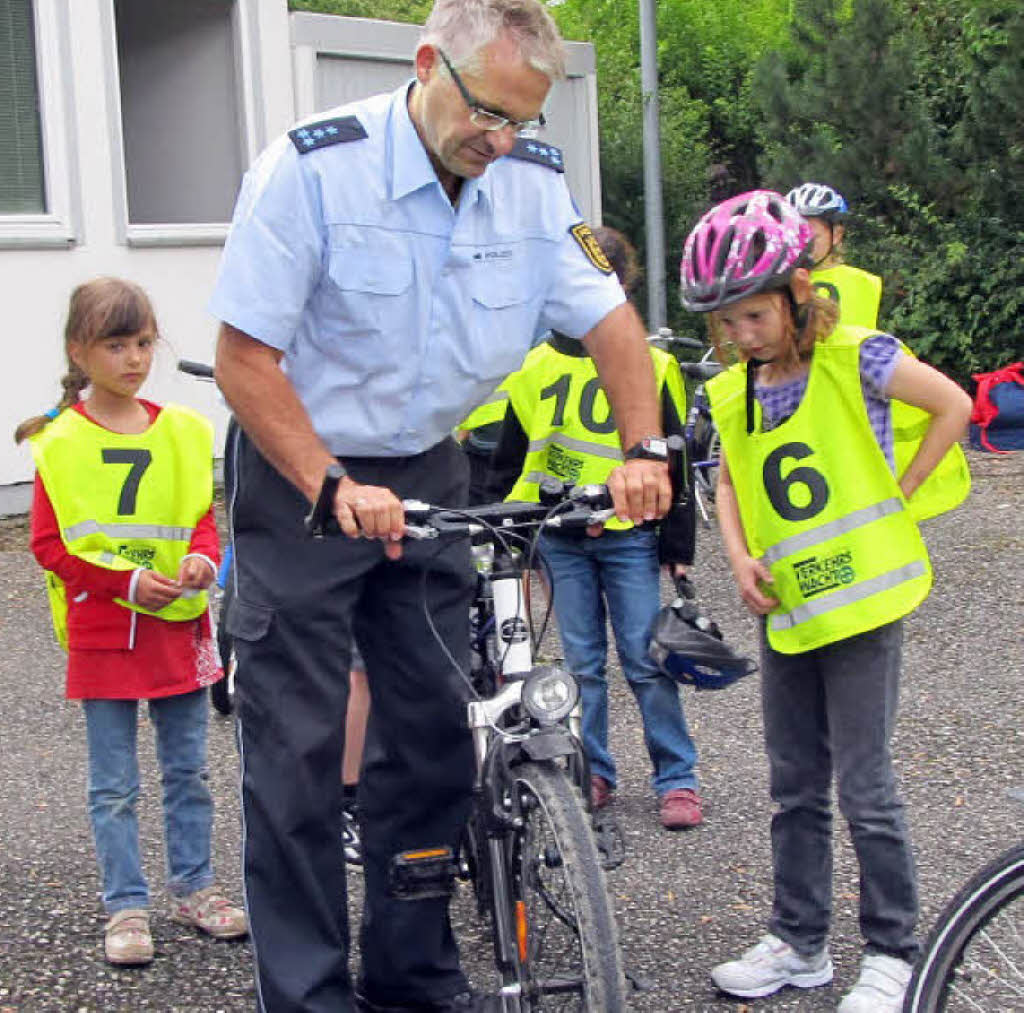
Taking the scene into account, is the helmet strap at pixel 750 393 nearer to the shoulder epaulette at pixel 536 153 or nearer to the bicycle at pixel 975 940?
the shoulder epaulette at pixel 536 153

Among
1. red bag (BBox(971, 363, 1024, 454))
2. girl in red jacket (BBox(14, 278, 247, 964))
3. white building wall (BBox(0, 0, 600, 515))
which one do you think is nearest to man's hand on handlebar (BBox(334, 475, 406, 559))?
girl in red jacket (BBox(14, 278, 247, 964))

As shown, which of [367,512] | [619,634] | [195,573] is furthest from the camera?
[619,634]

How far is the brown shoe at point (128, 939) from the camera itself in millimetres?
4199

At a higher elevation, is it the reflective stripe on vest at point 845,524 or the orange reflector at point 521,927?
the reflective stripe on vest at point 845,524

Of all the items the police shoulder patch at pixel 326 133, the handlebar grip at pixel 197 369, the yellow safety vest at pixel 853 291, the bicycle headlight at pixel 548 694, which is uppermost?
the police shoulder patch at pixel 326 133

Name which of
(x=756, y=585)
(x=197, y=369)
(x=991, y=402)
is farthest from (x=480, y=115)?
(x=991, y=402)

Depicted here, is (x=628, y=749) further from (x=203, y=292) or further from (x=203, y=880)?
(x=203, y=292)

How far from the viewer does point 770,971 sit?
157 inches

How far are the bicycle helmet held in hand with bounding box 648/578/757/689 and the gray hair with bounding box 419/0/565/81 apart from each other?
1.68m

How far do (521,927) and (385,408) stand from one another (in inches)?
41.9

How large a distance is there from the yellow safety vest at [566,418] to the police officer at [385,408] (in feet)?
4.79

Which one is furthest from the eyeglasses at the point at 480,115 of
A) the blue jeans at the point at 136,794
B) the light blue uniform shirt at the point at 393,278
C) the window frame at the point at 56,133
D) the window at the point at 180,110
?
the window at the point at 180,110

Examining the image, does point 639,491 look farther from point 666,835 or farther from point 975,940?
point 666,835

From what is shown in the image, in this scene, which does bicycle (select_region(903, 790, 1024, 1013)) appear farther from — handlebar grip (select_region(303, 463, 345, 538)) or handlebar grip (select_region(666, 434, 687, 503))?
handlebar grip (select_region(303, 463, 345, 538))
